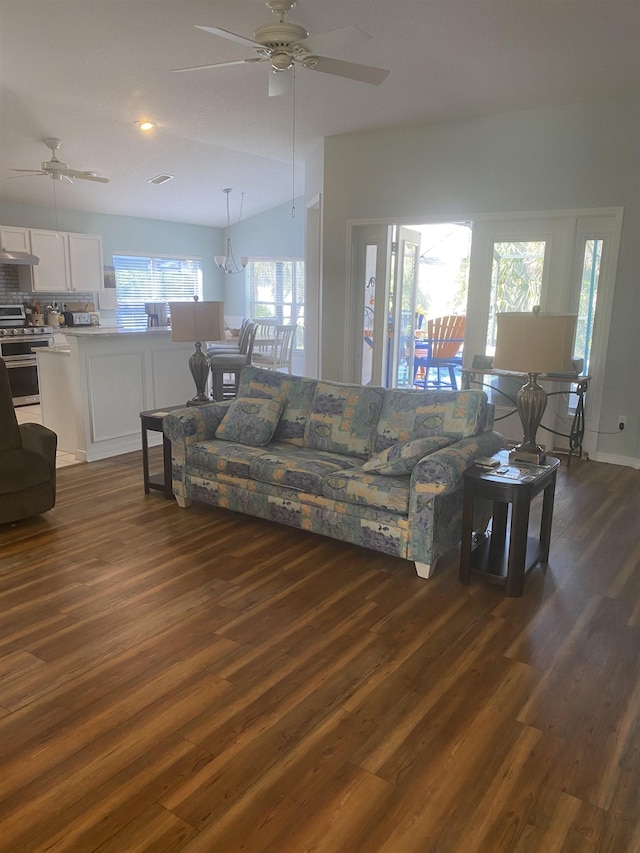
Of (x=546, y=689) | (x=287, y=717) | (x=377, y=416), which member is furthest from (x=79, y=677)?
(x=377, y=416)

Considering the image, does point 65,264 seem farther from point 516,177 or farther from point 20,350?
point 516,177

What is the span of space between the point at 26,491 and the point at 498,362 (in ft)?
9.23

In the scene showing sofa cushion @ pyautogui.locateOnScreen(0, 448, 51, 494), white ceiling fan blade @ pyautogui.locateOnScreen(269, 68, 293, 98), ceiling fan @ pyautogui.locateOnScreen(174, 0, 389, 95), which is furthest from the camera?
sofa cushion @ pyautogui.locateOnScreen(0, 448, 51, 494)

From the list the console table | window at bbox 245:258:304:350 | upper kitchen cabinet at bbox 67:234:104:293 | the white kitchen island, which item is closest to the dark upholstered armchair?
the white kitchen island

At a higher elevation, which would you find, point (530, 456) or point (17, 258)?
point (17, 258)

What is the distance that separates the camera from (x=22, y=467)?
3.64m

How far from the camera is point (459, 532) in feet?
10.6

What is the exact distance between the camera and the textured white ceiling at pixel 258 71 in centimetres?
374

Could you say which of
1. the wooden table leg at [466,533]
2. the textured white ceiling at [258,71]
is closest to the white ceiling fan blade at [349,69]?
the textured white ceiling at [258,71]

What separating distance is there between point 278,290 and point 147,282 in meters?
2.07

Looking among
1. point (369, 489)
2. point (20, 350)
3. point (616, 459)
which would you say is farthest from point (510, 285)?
point (20, 350)

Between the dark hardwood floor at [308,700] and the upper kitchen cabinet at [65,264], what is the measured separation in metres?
5.50

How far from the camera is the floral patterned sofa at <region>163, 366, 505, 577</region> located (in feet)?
10.0

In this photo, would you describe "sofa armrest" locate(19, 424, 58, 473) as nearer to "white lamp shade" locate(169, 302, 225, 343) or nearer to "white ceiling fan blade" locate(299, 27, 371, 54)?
"white lamp shade" locate(169, 302, 225, 343)
